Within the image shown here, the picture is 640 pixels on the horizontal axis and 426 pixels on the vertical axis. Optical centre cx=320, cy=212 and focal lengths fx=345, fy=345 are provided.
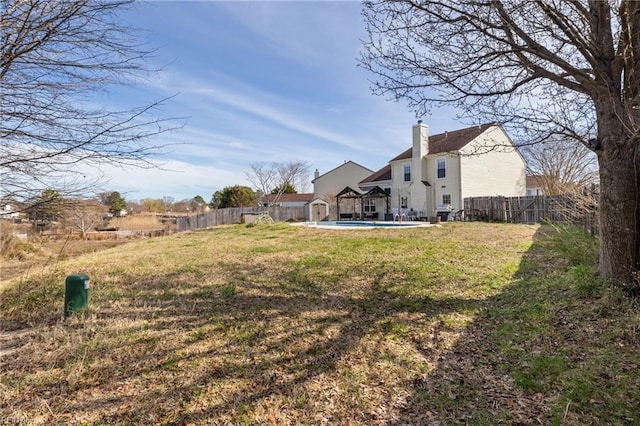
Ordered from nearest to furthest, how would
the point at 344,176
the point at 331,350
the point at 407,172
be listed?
the point at 331,350, the point at 407,172, the point at 344,176

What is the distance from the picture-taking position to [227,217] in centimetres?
2902

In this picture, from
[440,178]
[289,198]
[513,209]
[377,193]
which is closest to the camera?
[513,209]

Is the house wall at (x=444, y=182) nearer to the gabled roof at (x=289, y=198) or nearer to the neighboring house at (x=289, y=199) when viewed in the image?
the neighboring house at (x=289, y=199)

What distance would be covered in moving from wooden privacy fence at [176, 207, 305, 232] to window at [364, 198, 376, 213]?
6.04m

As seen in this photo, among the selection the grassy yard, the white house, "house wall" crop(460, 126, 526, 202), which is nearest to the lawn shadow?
the grassy yard

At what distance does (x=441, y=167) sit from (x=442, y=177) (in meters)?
0.72

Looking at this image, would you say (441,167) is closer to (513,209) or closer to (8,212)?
(513,209)

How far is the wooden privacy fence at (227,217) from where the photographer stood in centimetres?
2623

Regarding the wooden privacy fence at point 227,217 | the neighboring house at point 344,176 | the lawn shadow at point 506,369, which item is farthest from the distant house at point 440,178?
the lawn shadow at point 506,369

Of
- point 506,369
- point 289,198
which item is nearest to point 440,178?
point 506,369

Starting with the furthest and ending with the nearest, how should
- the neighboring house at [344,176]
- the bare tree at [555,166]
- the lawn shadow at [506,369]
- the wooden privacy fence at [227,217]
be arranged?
1. the neighboring house at [344,176]
2. the wooden privacy fence at [227,217]
3. the bare tree at [555,166]
4. the lawn shadow at [506,369]

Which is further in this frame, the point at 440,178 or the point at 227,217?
the point at 227,217

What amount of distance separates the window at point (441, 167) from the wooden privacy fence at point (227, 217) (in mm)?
13327

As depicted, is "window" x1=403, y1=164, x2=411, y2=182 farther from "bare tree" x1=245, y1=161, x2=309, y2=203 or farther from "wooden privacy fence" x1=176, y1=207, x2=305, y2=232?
"bare tree" x1=245, y1=161, x2=309, y2=203
